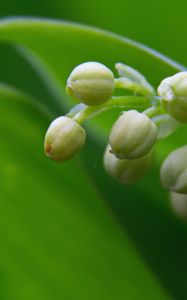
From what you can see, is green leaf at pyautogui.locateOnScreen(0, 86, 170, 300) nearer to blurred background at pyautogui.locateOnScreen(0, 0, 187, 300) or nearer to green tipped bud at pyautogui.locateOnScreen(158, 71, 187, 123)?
blurred background at pyautogui.locateOnScreen(0, 0, 187, 300)

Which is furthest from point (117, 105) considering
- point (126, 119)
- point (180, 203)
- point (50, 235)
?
point (50, 235)

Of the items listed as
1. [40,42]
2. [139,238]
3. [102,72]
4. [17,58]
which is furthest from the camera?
[17,58]

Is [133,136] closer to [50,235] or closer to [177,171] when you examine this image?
[177,171]

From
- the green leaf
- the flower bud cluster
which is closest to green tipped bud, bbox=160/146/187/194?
the flower bud cluster

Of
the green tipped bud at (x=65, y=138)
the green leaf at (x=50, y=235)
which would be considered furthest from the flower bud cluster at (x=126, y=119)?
the green leaf at (x=50, y=235)

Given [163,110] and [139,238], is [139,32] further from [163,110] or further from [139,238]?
[163,110]

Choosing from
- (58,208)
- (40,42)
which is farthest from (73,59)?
(58,208)
